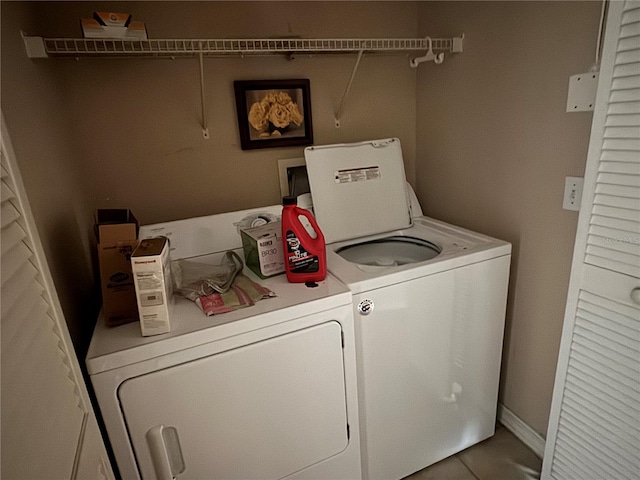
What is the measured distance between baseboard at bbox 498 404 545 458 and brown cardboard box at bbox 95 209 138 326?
2050 millimetres

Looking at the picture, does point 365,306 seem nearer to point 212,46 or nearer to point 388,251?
point 388,251

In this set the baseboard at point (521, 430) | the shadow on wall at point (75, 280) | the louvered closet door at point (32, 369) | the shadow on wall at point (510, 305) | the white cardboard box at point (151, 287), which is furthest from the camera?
the baseboard at point (521, 430)

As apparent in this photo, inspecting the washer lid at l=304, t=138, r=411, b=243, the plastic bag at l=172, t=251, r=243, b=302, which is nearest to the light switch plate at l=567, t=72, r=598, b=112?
the washer lid at l=304, t=138, r=411, b=243

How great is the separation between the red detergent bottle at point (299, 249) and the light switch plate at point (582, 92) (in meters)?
1.14

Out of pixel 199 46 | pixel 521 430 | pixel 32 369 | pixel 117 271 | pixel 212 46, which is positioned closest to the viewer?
pixel 32 369

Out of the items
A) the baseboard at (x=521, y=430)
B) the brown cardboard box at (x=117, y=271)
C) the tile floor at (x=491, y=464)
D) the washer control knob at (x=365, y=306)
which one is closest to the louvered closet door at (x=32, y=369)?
the brown cardboard box at (x=117, y=271)

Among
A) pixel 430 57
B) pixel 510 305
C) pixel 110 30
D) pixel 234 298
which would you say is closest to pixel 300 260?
pixel 234 298

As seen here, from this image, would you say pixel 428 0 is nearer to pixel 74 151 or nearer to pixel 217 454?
pixel 74 151

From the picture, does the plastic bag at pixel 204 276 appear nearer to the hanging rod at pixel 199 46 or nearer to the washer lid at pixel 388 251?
the washer lid at pixel 388 251

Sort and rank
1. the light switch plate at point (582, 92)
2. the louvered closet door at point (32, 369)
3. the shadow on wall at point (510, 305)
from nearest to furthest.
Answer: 1. the louvered closet door at point (32, 369)
2. the light switch plate at point (582, 92)
3. the shadow on wall at point (510, 305)

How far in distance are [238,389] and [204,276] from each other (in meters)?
0.51

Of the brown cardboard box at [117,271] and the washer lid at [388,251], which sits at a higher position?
the brown cardboard box at [117,271]

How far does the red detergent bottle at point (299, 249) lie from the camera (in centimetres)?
155

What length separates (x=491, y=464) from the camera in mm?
2072
